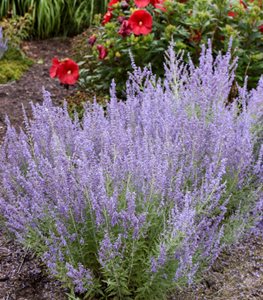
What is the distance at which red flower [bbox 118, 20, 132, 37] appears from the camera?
4.32 metres

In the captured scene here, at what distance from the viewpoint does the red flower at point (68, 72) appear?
4484 mm

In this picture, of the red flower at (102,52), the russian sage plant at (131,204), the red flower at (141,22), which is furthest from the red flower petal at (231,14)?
the russian sage plant at (131,204)

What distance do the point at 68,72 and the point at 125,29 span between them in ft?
1.97

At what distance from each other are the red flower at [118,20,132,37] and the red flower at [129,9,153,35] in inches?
1.3

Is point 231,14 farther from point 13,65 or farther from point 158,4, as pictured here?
point 13,65

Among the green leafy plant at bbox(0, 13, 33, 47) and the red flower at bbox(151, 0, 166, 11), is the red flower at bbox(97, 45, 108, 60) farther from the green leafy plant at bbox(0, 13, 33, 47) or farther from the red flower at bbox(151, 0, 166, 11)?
the green leafy plant at bbox(0, 13, 33, 47)

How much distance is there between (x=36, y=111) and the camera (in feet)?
9.45

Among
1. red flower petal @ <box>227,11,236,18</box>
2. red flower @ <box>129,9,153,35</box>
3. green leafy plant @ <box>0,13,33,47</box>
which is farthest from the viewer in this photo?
green leafy plant @ <box>0,13,33,47</box>

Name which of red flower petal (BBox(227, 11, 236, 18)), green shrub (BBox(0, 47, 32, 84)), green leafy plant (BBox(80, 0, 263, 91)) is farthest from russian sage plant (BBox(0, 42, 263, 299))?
green shrub (BBox(0, 47, 32, 84))

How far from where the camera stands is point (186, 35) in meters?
4.32

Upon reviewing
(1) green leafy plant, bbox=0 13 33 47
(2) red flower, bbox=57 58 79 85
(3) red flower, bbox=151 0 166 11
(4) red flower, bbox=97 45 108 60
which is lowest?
(1) green leafy plant, bbox=0 13 33 47

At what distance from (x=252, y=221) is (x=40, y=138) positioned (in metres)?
1.12

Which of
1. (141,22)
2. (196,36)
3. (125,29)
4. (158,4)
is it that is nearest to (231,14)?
(196,36)

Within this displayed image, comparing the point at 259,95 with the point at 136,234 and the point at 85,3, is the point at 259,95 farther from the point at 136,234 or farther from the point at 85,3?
the point at 85,3
